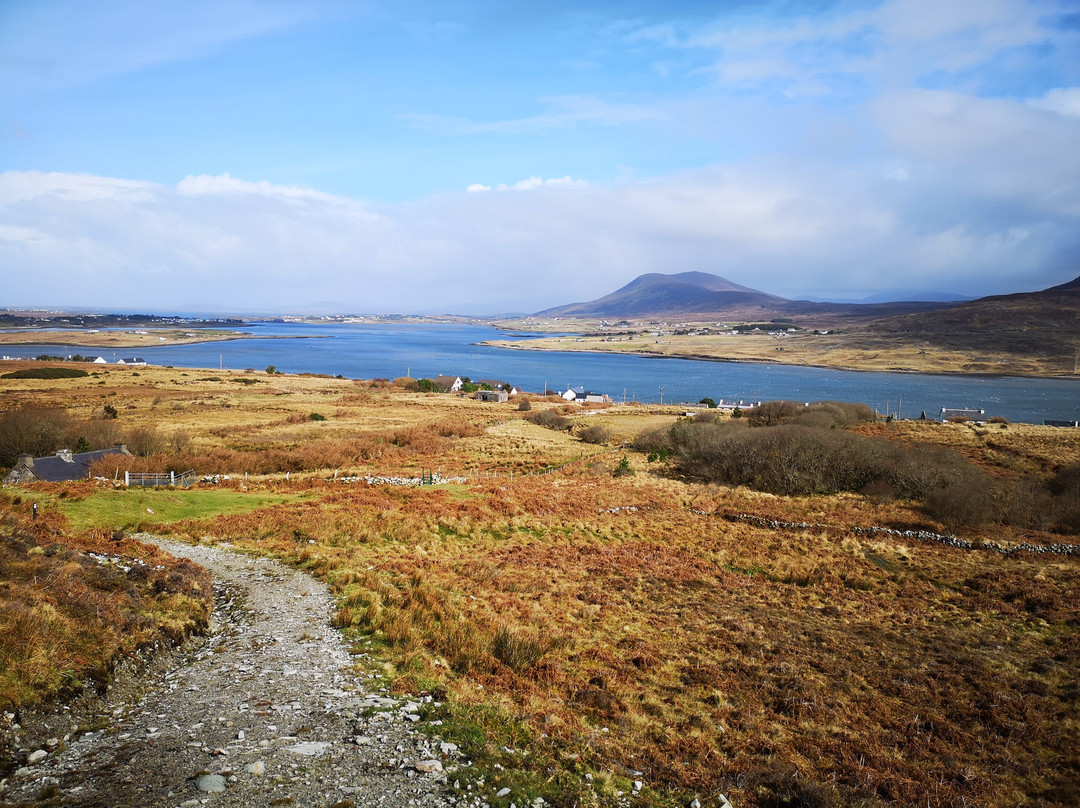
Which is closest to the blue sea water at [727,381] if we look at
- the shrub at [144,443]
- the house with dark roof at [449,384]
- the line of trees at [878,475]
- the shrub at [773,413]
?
the house with dark roof at [449,384]

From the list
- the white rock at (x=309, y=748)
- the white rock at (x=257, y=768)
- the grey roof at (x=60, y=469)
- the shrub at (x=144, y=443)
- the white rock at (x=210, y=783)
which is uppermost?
the white rock at (x=210, y=783)

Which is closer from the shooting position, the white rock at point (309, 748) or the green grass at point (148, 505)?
the white rock at point (309, 748)

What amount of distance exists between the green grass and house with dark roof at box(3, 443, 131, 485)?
4.92m

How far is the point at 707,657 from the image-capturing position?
13.3 metres

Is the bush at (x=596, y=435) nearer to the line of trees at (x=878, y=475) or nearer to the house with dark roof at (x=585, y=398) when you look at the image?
the line of trees at (x=878, y=475)

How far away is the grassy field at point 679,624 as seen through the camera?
28.9 feet

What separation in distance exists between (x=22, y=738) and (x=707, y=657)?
12.0m

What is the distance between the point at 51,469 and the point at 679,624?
28012 millimetres

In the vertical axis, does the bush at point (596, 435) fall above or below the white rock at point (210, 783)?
below

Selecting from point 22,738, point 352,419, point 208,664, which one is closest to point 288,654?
point 208,664

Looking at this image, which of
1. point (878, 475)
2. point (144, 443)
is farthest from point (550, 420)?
point (144, 443)

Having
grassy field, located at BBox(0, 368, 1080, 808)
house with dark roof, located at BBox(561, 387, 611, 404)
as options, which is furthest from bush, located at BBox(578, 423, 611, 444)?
house with dark roof, located at BBox(561, 387, 611, 404)

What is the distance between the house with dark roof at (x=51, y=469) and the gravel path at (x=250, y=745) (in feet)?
64.4

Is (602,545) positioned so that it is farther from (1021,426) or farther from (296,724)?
(1021,426)
